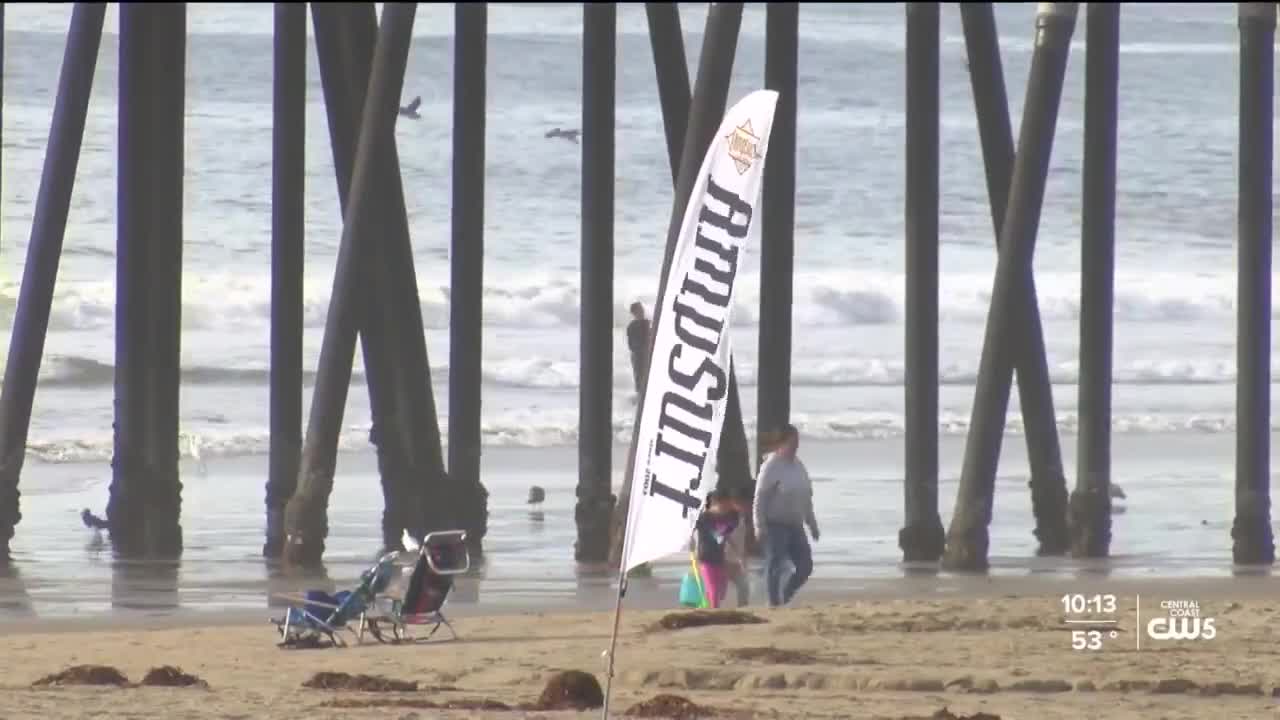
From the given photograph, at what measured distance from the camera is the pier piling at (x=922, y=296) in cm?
1786

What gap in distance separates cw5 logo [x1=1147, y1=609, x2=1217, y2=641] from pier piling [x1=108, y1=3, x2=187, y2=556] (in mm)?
6446

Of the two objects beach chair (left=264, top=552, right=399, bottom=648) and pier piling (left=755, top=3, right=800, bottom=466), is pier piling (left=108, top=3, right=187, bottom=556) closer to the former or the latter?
beach chair (left=264, top=552, right=399, bottom=648)

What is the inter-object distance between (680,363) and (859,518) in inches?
511

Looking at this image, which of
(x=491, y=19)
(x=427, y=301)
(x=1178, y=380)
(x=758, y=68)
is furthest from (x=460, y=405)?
(x=491, y=19)

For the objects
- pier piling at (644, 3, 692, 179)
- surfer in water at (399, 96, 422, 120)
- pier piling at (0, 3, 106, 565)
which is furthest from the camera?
surfer in water at (399, 96, 422, 120)

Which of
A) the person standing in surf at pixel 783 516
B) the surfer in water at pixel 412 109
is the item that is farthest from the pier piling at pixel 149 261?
the surfer in water at pixel 412 109

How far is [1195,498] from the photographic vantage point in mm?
24234

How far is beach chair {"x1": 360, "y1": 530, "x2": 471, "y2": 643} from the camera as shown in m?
13.9

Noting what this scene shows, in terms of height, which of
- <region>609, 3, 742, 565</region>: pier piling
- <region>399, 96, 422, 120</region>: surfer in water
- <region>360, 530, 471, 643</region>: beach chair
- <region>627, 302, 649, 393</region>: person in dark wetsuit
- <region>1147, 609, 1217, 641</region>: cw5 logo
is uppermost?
<region>399, 96, 422, 120</region>: surfer in water

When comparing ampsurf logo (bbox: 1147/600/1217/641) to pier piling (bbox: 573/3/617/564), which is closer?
ampsurf logo (bbox: 1147/600/1217/641)

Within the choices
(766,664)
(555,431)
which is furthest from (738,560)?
(555,431)

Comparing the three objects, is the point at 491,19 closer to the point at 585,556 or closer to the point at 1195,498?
the point at 1195,498

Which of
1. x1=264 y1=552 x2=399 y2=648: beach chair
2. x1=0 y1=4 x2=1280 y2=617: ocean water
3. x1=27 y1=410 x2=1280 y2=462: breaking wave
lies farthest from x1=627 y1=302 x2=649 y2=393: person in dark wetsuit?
x1=27 y1=410 x2=1280 y2=462: breaking wave

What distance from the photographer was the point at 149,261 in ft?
57.2
